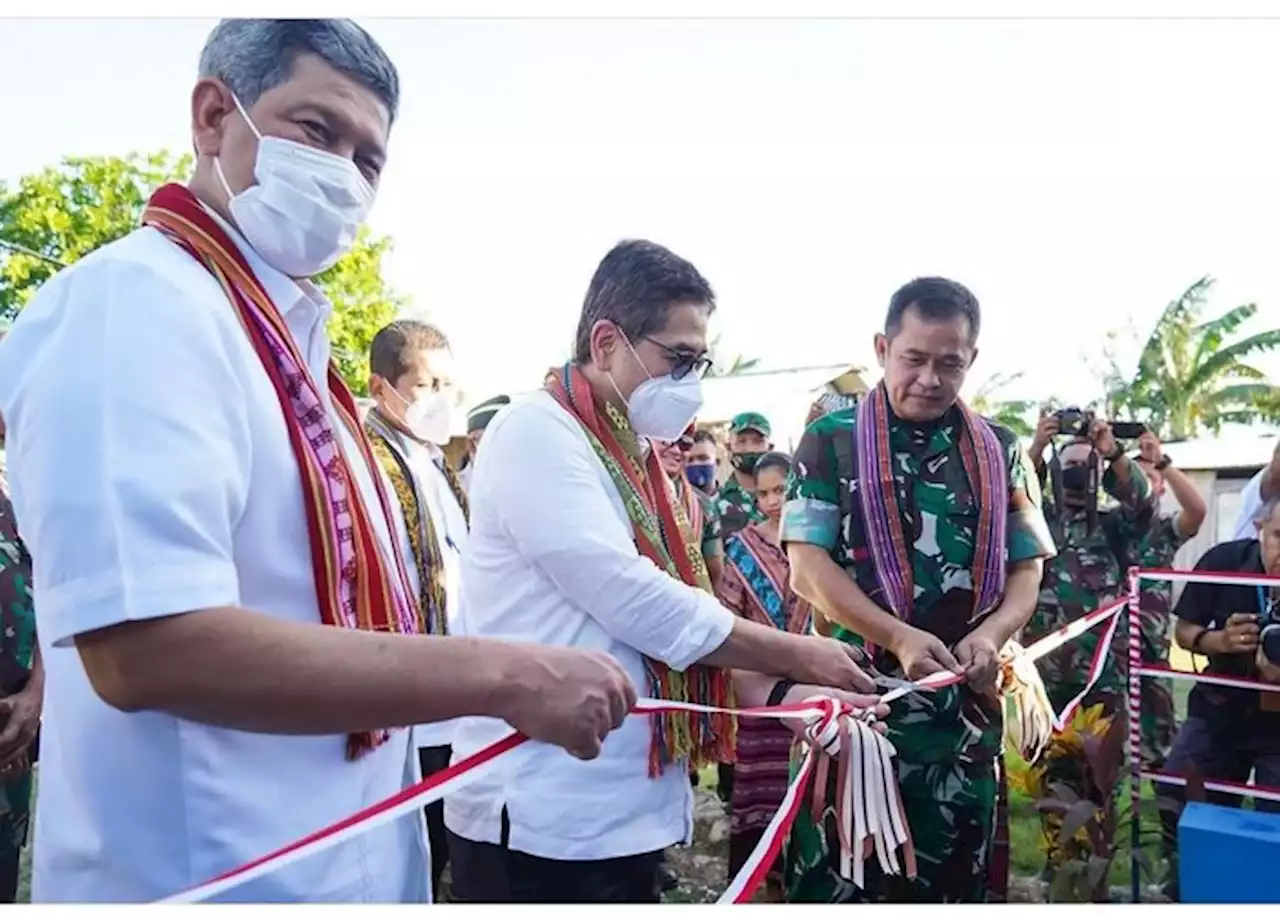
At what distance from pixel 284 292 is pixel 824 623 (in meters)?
2.09

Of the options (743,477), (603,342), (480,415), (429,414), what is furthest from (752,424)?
(603,342)

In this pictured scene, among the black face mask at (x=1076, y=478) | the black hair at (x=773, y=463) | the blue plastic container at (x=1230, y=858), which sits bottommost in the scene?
the blue plastic container at (x=1230, y=858)

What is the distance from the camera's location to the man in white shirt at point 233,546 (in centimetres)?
98

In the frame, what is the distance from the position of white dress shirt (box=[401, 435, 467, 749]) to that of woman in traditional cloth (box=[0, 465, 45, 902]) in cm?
102

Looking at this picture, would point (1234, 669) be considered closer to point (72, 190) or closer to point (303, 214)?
point (303, 214)

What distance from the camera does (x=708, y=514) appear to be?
4988mm

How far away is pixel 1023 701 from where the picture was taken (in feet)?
9.29

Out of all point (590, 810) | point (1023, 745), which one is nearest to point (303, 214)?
point (590, 810)

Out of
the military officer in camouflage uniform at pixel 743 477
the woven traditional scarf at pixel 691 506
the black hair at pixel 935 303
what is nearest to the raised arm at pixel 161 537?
the black hair at pixel 935 303

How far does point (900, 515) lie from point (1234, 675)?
2135mm

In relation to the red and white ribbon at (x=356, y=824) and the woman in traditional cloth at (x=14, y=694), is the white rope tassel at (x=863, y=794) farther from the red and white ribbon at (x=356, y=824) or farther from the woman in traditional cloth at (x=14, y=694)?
the woman in traditional cloth at (x=14, y=694)

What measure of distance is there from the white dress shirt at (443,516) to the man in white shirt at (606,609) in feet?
4.05

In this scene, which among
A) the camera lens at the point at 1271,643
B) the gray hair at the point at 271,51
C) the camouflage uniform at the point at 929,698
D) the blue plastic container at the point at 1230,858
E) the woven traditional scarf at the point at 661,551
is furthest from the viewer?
the camera lens at the point at 1271,643

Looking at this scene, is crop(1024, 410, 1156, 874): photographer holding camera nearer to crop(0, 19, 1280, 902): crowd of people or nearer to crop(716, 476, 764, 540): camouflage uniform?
crop(0, 19, 1280, 902): crowd of people
